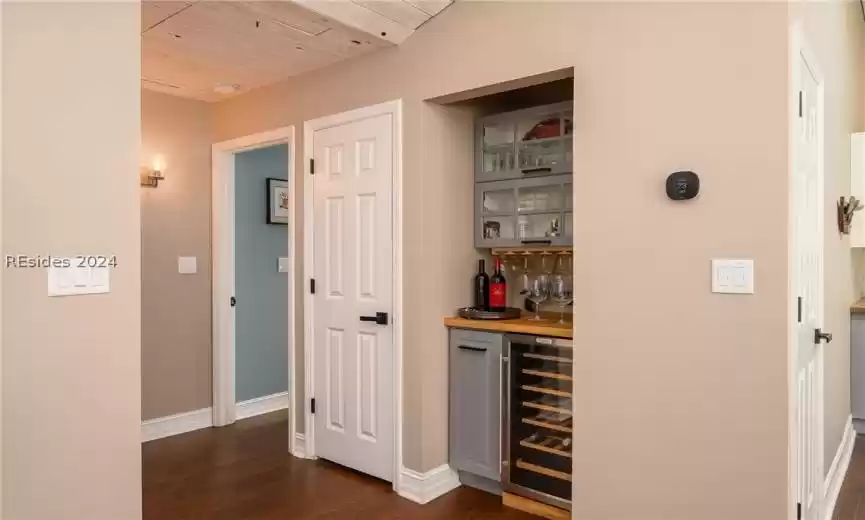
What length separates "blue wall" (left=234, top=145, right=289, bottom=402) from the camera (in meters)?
4.62

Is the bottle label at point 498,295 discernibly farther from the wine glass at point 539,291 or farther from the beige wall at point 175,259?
the beige wall at point 175,259

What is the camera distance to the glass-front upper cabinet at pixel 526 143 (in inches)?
115

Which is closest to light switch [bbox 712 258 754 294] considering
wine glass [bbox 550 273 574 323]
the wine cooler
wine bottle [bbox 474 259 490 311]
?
the wine cooler

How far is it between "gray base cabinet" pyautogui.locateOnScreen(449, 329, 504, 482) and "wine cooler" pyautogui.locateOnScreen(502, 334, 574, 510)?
2.2 inches

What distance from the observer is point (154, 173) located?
13.3 ft

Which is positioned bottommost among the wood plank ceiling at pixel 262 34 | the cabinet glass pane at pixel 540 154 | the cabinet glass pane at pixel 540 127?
the cabinet glass pane at pixel 540 154

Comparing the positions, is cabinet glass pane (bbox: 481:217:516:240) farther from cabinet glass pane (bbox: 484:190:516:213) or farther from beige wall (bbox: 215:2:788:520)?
beige wall (bbox: 215:2:788:520)

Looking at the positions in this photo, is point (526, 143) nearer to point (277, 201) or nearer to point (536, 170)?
point (536, 170)

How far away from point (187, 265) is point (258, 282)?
629 mm

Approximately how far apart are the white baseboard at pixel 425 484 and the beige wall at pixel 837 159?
1888mm

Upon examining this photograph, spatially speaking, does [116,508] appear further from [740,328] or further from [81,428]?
[740,328]

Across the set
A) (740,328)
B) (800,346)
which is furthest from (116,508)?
(800,346)

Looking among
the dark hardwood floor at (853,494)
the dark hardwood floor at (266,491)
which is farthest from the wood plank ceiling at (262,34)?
the dark hardwood floor at (853,494)

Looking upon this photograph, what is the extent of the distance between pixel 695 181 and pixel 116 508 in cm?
234
